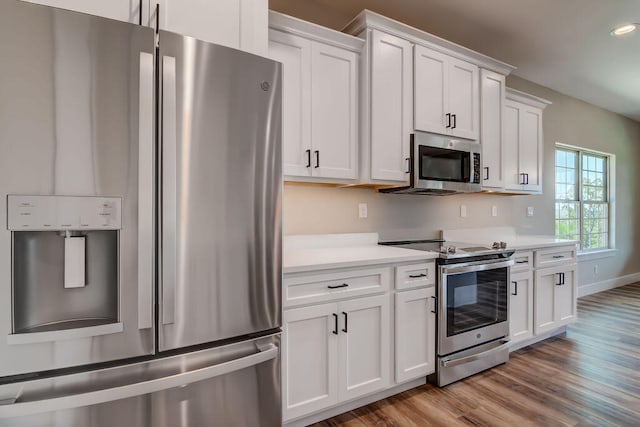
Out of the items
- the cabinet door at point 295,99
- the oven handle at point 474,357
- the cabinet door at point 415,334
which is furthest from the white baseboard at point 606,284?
the cabinet door at point 295,99

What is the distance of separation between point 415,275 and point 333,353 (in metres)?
0.74

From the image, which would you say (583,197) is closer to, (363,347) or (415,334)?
(415,334)

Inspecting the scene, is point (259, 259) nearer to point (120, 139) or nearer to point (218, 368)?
point (218, 368)

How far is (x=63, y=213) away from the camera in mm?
971

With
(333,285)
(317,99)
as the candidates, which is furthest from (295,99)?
(333,285)

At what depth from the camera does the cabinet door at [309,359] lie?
5.50 ft

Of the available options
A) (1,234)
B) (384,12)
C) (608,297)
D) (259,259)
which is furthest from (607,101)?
(1,234)

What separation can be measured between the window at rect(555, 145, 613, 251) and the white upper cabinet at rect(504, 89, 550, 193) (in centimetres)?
141

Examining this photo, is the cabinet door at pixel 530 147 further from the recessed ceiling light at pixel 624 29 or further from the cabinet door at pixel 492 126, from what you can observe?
the recessed ceiling light at pixel 624 29

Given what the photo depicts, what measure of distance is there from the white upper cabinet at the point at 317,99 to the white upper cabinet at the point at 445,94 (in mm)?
534

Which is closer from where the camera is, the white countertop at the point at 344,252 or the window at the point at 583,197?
the white countertop at the point at 344,252

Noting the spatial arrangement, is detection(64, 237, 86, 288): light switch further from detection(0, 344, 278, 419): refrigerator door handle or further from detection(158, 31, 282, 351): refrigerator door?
detection(0, 344, 278, 419): refrigerator door handle

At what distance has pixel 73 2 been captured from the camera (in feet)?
3.65

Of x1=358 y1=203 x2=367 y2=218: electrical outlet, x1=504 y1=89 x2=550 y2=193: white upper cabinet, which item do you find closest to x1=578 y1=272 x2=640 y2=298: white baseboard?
x1=504 y1=89 x2=550 y2=193: white upper cabinet
